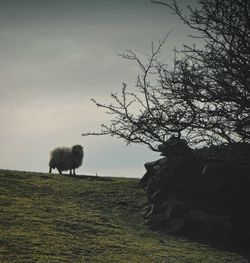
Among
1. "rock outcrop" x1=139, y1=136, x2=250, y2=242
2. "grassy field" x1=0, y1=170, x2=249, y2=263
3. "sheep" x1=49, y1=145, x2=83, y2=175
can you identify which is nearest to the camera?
"grassy field" x1=0, y1=170, x2=249, y2=263

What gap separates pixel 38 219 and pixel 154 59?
8044mm

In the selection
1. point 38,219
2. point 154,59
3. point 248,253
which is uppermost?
point 154,59

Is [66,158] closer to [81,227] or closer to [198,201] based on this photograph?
[198,201]

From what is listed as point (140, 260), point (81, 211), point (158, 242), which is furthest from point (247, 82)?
point (81, 211)

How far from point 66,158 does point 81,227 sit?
749 inches

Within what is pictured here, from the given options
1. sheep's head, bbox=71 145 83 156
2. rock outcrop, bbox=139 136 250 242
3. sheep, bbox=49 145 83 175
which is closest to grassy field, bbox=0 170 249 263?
rock outcrop, bbox=139 136 250 242

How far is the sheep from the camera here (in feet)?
120

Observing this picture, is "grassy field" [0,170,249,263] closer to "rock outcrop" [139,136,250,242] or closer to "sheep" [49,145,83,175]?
"rock outcrop" [139,136,250,242]

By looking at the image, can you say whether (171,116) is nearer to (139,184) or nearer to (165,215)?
(165,215)

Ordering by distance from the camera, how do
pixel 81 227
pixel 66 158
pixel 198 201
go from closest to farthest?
pixel 81 227 < pixel 198 201 < pixel 66 158

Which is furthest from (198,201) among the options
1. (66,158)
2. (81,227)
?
(66,158)

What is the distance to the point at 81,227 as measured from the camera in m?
18.2

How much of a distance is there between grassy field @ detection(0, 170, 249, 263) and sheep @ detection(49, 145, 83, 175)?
875 cm

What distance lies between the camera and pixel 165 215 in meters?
21.4
